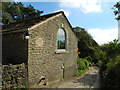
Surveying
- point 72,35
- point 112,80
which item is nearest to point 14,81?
point 112,80

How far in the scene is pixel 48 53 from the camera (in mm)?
8891

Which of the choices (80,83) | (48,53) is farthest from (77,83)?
(48,53)

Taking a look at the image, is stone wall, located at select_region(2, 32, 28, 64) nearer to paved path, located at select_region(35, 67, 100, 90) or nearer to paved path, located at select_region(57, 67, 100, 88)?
paved path, located at select_region(35, 67, 100, 90)

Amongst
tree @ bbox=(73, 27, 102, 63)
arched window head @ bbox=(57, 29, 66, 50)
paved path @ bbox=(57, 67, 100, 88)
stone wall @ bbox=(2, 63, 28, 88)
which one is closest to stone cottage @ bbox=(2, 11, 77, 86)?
arched window head @ bbox=(57, 29, 66, 50)

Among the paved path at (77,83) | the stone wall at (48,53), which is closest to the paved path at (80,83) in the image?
the paved path at (77,83)

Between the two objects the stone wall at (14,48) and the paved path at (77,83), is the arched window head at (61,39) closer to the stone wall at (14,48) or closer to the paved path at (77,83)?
the paved path at (77,83)

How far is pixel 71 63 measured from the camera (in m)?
12.1

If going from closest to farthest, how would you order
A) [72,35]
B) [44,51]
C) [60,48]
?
1. [44,51]
2. [60,48]
3. [72,35]

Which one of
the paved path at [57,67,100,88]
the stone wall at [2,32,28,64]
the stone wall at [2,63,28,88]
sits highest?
the stone wall at [2,32,28,64]

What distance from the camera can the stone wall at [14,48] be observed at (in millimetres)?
7660

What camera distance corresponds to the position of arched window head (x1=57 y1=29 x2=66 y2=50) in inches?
400

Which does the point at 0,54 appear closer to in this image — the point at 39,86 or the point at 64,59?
the point at 39,86

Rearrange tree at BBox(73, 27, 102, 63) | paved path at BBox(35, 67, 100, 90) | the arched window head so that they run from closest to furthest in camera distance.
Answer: paved path at BBox(35, 67, 100, 90) → the arched window head → tree at BBox(73, 27, 102, 63)

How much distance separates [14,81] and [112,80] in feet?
19.8
